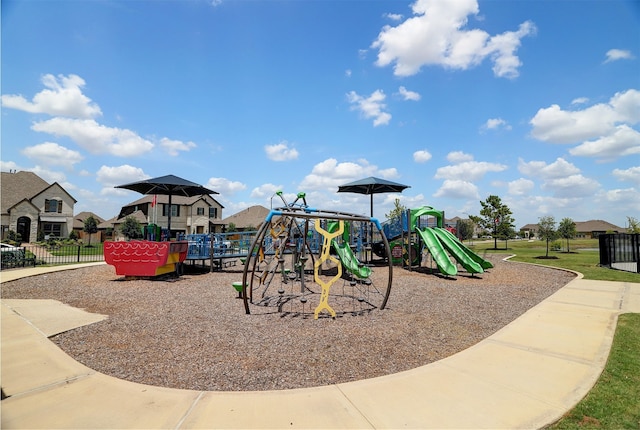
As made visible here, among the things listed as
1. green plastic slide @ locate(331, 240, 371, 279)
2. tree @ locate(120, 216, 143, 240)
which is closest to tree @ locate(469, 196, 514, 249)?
green plastic slide @ locate(331, 240, 371, 279)

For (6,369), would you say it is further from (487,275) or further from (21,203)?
(21,203)

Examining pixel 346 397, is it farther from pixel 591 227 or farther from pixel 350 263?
pixel 591 227

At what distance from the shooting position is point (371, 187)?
2038 cm

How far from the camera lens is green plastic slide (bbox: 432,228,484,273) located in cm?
1308

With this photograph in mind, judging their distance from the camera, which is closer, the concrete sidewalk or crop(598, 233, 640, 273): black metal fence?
the concrete sidewalk

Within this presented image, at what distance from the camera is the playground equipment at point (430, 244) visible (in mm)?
13492

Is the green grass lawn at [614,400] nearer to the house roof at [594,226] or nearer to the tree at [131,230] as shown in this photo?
the tree at [131,230]

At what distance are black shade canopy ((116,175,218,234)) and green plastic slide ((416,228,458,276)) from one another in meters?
11.2

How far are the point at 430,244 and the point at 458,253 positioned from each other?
4.23 feet

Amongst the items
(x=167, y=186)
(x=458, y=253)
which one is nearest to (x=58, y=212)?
(x=167, y=186)

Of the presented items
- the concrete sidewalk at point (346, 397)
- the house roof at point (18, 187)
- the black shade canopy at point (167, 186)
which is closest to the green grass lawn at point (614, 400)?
the concrete sidewalk at point (346, 397)

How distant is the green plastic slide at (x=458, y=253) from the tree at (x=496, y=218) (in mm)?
25950

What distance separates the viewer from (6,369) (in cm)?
416

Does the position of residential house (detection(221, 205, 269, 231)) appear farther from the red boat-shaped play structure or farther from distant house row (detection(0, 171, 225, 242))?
the red boat-shaped play structure
